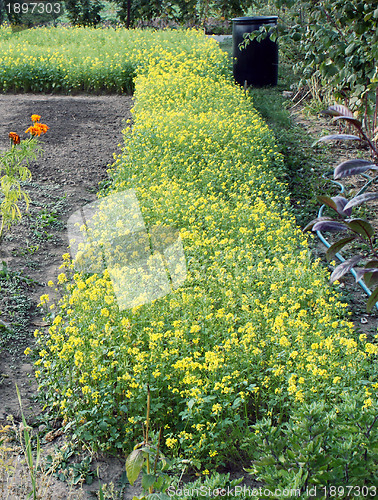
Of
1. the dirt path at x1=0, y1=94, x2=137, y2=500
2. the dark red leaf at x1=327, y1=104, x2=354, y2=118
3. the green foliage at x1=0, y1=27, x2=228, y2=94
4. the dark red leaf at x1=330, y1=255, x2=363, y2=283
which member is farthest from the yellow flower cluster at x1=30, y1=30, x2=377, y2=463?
the green foliage at x1=0, y1=27, x2=228, y2=94

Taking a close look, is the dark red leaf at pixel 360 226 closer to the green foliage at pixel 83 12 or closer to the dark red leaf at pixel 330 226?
the dark red leaf at pixel 330 226

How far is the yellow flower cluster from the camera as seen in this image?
2.27 meters

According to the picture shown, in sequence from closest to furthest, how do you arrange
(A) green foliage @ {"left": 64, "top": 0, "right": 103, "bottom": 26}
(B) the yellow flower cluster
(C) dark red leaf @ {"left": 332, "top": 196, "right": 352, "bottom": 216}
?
(C) dark red leaf @ {"left": 332, "top": 196, "right": 352, "bottom": 216} < (B) the yellow flower cluster < (A) green foliage @ {"left": 64, "top": 0, "right": 103, "bottom": 26}

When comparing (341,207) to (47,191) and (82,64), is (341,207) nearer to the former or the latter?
(47,191)

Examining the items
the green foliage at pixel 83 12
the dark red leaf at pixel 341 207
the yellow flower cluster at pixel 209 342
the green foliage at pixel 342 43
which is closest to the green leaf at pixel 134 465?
the yellow flower cluster at pixel 209 342

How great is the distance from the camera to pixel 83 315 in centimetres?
282

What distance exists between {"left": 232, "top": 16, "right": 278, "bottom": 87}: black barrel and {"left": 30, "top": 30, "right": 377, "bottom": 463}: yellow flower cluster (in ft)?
20.2

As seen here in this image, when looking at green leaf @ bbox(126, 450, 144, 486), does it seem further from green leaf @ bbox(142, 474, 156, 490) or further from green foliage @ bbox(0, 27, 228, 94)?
green foliage @ bbox(0, 27, 228, 94)

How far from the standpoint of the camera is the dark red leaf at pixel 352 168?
6.11ft

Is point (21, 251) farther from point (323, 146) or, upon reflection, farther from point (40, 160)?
point (323, 146)

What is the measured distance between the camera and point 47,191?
5566mm

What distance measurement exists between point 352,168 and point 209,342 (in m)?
1.21

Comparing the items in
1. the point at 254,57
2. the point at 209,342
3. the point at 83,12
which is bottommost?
the point at 209,342

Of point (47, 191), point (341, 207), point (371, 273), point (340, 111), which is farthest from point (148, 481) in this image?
point (47, 191)
